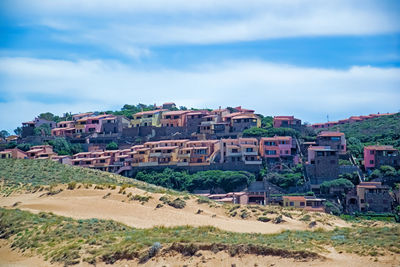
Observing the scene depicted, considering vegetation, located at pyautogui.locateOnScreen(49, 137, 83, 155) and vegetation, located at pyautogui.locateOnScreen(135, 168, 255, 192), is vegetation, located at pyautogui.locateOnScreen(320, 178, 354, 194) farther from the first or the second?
vegetation, located at pyautogui.locateOnScreen(49, 137, 83, 155)

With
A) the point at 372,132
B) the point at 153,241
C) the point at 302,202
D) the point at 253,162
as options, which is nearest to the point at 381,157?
the point at 302,202

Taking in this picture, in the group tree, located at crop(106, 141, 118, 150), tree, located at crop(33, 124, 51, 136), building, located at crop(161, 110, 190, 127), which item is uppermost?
building, located at crop(161, 110, 190, 127)

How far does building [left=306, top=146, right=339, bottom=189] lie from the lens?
68.6m

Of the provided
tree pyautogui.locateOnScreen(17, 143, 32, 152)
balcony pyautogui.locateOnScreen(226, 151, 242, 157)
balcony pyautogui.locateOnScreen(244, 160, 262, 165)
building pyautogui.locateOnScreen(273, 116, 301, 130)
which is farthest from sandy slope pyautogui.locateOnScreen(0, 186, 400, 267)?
building pyautogui.locateOnScreen(273, 116, 301, 130)

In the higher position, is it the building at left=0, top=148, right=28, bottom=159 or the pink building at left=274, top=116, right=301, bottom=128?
the pink building at left=274, top=116, right=301, bottom=128

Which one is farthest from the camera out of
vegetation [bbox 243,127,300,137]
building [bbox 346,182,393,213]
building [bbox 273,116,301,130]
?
building [bbox 273,116,301,130]

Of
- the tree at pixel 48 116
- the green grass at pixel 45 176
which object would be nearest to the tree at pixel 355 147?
the green grass at pixel 45 176

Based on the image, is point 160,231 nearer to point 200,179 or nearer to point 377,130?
point 200,179

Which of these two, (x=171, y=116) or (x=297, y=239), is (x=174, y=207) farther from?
(x=171, y=116)

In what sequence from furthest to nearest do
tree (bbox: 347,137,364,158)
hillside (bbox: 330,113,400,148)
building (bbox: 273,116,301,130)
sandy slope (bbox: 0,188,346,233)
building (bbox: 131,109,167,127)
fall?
building (bbox: 131,109,167,127) → building (bbox: 273,116,301,130) → hillside (bbox: 330,113,400,148) → tree (bbox: 347,137,364,158) → sandy slope (bbox: 0,188,346,233)

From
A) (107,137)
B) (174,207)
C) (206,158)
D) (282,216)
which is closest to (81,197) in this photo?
(174,207)

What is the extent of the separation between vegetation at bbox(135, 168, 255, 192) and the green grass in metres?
9.31

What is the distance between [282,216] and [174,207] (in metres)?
7.65

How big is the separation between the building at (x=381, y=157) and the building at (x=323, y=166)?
3.73 metres
